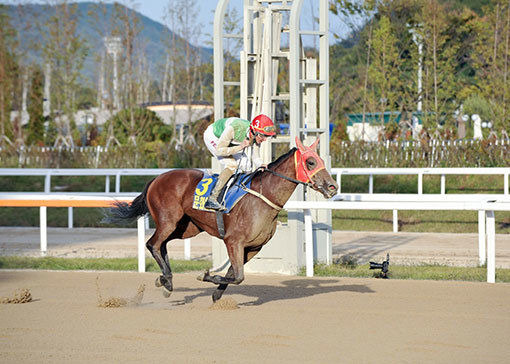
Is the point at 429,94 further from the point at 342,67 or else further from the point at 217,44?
the point at 217,44

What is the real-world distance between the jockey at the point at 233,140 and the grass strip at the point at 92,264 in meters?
2.35

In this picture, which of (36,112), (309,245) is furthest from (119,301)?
(36,112)

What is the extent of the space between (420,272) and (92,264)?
3.71 m

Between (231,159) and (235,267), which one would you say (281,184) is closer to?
(231,159)

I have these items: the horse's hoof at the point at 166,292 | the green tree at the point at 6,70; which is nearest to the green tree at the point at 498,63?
the horse's hoof at the point at 166,292

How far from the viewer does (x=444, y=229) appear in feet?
40.6

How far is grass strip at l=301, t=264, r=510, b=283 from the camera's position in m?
7.85

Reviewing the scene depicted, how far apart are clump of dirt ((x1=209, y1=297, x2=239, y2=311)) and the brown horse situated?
0.11 metres

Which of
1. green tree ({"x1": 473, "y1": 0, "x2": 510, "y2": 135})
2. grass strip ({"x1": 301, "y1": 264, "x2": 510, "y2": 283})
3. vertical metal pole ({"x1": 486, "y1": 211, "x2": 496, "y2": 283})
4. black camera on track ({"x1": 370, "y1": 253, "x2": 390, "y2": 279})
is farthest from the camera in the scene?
green tree ({"x1": 473, "y1": 0, "x2": 510, "y2": 135})

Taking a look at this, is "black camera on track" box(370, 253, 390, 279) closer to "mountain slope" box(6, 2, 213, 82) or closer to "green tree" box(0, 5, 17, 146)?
"mountain slope" box(6, 2, 213, 82)

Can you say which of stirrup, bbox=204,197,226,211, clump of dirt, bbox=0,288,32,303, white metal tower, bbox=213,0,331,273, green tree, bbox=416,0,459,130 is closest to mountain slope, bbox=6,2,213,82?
green tree, bbox=416,0,459,130

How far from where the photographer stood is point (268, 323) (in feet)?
18.6

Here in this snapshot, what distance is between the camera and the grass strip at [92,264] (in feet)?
29.1

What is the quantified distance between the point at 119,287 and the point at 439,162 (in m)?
10.6
